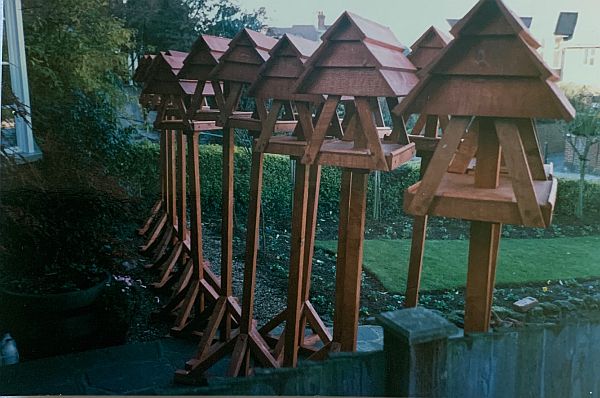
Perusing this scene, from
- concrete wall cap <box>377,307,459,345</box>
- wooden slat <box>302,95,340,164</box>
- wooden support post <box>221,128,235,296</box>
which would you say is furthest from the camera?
wooden support post <box>221,128,235,296</box>

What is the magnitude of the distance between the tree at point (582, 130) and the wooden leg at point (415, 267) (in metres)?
0.45

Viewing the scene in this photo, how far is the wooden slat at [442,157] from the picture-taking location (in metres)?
1.16

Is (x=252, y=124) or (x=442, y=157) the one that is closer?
(x=442, y=157)

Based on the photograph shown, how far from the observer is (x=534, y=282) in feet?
5.23

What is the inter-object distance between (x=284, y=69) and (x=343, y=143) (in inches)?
12.2

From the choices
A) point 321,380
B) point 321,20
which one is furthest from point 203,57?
point 321,380

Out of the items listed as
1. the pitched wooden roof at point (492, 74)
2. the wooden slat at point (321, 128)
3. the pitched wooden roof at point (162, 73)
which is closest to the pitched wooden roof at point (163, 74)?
the pitched wooden roof at point (162, 73)

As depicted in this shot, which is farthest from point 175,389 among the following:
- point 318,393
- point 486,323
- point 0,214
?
point 486,323

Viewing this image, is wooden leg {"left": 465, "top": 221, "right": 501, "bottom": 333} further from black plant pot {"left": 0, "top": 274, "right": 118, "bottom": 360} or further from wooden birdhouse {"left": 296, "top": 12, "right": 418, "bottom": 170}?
black plant pot {"left": 0, "top": 274, "right": 118, "bottom": 360}

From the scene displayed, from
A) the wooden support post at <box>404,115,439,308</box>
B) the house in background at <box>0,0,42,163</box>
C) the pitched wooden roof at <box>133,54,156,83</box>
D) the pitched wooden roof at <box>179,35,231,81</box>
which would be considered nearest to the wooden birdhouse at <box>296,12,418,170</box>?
the wooden support post at <box>404,115,439,308</box>

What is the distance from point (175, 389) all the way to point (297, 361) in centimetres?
43

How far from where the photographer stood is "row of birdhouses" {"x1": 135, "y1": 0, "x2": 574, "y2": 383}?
113 cm

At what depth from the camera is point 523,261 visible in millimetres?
1582

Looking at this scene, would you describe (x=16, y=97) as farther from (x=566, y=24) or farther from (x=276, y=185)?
(x=566, y=24)
